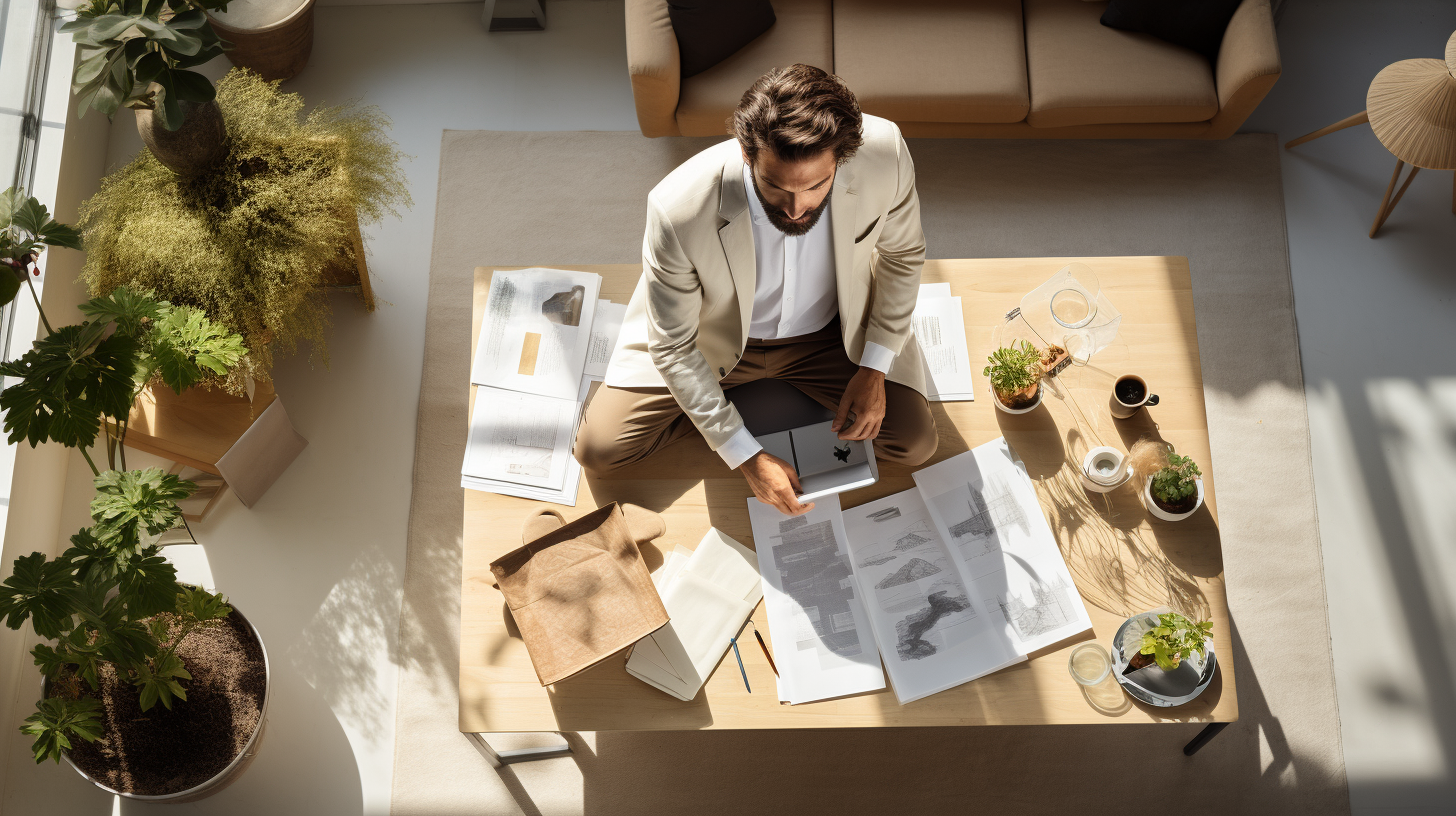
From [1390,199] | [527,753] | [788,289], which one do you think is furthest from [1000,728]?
[1390,199]

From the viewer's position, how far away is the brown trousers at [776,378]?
2213 mm

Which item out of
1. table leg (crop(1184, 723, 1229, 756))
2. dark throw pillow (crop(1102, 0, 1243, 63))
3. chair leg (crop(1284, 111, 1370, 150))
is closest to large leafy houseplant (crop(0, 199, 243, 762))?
table leg (crop(1184, 723, 1229, 756))

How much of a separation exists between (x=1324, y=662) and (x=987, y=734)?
3.27 feet

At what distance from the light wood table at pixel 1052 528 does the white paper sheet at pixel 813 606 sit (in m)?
0.03

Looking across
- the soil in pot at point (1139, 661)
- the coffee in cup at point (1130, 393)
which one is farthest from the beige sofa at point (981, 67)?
the soil in pot at point (1139, 661)

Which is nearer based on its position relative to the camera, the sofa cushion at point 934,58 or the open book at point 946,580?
the open book at point 946,580

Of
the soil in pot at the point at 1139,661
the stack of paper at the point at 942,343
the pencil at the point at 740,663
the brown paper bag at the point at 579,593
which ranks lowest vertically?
the pencil at the point at 740,663

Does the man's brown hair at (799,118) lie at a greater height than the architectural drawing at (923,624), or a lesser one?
greater

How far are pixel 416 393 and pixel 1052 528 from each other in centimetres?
200

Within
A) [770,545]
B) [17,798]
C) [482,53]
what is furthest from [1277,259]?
[17,798]

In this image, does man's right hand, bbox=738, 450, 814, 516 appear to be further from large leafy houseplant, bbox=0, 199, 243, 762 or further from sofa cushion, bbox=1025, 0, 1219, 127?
sofa cushion, bbox=1025, 0, 1219, 127

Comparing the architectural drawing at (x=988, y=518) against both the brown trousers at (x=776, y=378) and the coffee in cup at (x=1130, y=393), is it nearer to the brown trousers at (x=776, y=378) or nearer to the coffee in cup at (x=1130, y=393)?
the brown trousers at (x=776, y=378)

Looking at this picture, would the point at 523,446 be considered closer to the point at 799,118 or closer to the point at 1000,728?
the point at 799,118

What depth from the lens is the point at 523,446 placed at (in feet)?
7.65
